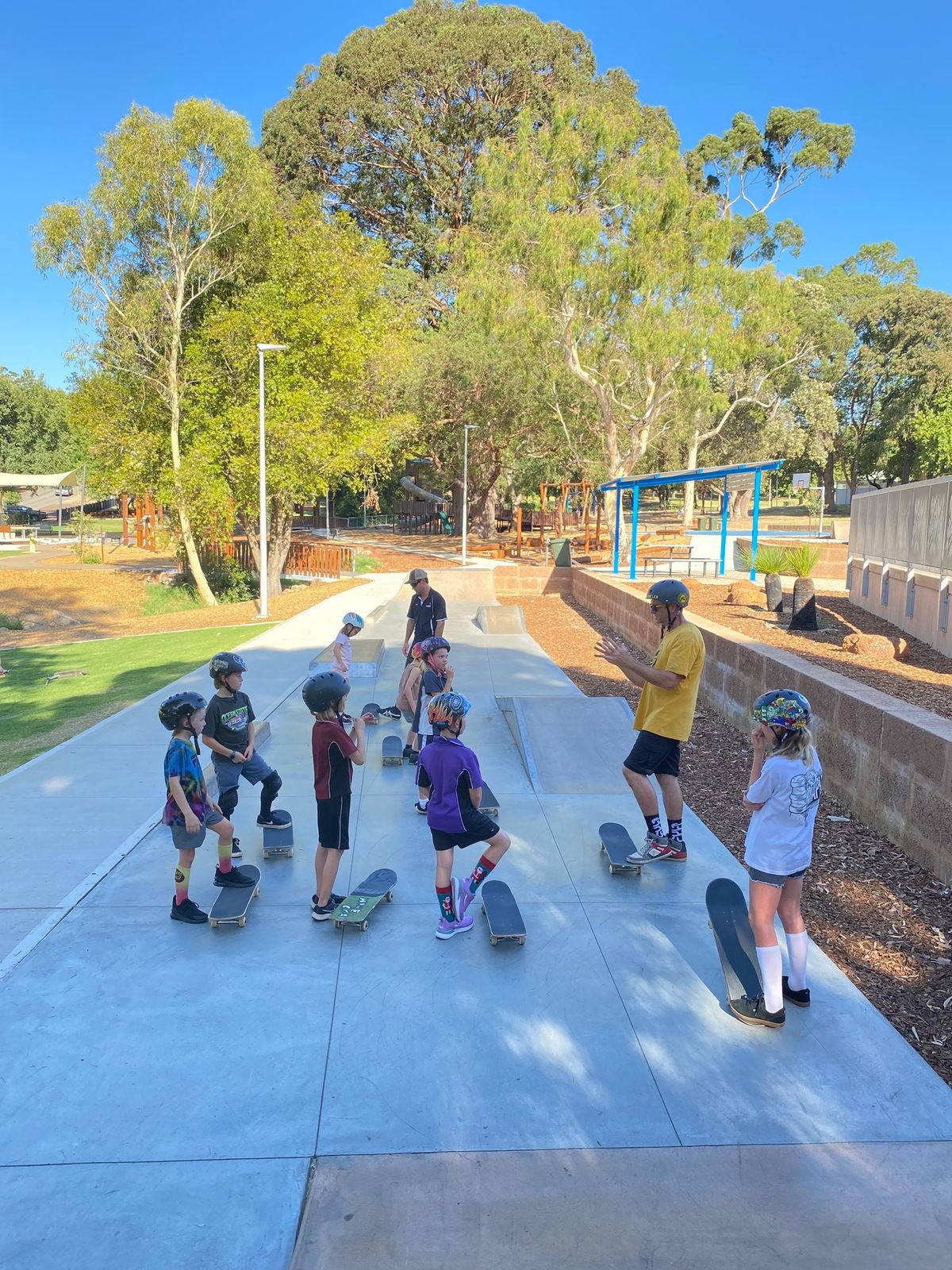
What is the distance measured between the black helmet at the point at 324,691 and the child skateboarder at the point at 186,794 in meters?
0.64

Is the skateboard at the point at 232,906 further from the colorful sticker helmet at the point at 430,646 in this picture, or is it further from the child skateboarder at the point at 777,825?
the child skateboarder at the point at 777,825

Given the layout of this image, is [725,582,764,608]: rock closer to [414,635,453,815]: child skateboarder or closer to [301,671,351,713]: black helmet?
[414,635,453,815]: child skateboarder

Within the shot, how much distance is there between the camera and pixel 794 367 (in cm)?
5394

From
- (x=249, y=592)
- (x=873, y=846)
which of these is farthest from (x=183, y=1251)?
(x=249, y=592)

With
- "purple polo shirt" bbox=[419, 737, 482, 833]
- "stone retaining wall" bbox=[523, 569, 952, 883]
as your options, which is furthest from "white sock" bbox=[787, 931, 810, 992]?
"stone retaining wall" bbox=[523, 569, 952, 883]

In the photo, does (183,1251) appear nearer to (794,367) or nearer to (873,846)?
(873,846)

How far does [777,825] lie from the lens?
3.95 meters

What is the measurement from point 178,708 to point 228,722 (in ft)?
2.25

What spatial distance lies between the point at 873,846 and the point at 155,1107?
4987mm

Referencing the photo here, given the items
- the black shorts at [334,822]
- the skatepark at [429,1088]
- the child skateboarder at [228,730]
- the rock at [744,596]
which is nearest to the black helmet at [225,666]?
the child skateboarder at [228,730]

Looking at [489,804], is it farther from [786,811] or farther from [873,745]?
[786,811]

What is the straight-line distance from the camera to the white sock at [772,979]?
408cm

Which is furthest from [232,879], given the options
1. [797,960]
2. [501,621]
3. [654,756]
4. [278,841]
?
[501,621]

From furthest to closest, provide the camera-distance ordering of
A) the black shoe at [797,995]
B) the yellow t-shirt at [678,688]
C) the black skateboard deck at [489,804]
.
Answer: the black skateboard deck at [489,804]
the yellow t-shirt at [678,688]
the black shoe at [797,995]
